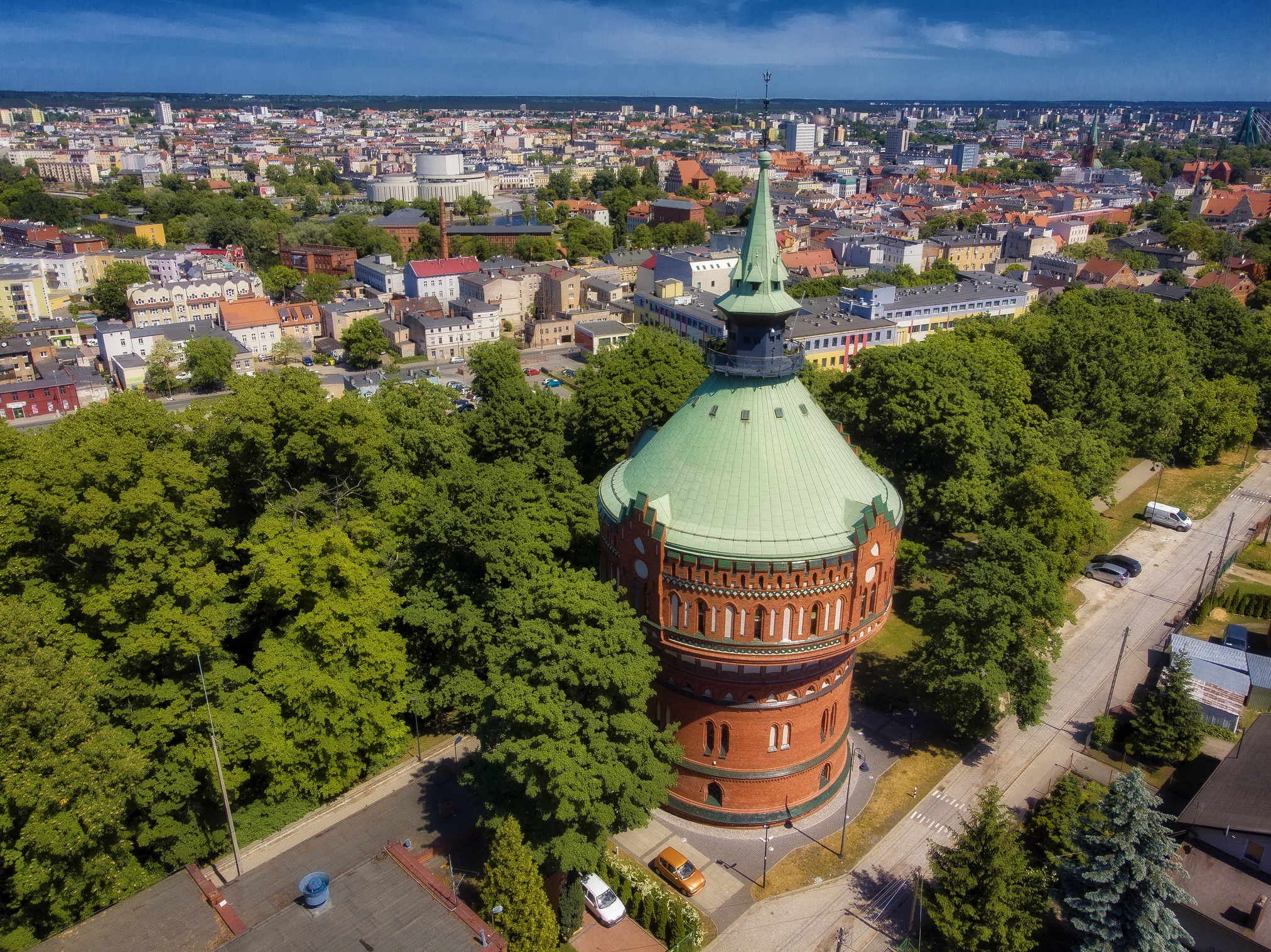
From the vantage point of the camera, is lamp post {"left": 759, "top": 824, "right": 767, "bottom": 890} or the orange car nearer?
the orange car

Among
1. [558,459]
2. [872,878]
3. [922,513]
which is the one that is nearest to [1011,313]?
[922,513]

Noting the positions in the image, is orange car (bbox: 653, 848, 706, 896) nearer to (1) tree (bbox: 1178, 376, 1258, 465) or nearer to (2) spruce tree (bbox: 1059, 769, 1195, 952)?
(2) spruce tree (bbox: 1059, 769, 1195, 952)

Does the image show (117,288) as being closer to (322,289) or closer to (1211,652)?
(322,289)

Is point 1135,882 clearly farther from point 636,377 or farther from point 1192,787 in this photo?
point 636,377

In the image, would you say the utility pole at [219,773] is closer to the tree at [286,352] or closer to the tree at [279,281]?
the tree at [286,352]

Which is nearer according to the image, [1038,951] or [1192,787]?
[1038,951]

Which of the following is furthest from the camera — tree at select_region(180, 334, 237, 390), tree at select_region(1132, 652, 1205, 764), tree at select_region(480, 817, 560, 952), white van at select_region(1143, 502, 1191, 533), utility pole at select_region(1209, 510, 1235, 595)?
tree at select_region(180, 334, 237, 390)

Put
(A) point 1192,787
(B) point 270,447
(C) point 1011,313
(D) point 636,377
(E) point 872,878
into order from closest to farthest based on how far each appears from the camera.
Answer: (E) point 872,878, (A) point 1192,787, (B) point 270,447, (D) point 636,377, (C) point 1011,313

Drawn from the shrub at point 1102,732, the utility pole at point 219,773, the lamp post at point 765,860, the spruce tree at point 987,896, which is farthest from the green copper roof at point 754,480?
the utility pole at point 219,773

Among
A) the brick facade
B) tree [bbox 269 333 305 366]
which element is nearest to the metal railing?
the brick facade
